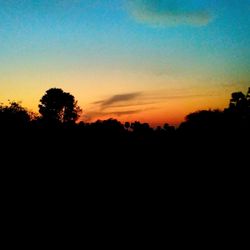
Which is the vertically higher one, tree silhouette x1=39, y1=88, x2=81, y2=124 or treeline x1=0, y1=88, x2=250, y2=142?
tree silhouette x1=39, y1=88, x2=81, y2=124

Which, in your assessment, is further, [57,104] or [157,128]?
[57,104]

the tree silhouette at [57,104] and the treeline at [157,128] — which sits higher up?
the tree silhouette at [57,104]

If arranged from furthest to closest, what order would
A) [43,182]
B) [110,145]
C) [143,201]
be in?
[110,145] → [43,182] → [143,201]

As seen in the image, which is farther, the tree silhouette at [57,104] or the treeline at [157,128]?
the tree silhouette at [57,104]

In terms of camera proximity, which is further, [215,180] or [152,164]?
[152,164]

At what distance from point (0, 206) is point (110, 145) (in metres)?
16.0

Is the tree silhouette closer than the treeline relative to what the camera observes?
No

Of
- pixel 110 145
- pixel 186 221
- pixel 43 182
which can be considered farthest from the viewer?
pixel 110 145

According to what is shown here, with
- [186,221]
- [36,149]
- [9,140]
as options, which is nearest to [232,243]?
[186,221]

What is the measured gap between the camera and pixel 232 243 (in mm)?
11789

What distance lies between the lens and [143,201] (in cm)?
1667

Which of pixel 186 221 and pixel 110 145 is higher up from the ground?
pixel 110 145

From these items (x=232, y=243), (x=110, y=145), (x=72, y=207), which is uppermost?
(x=110, y=145)

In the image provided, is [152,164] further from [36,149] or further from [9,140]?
[9,140]
